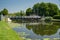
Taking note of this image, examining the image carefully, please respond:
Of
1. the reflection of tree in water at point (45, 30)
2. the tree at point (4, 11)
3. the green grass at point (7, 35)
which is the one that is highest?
the tree at point (4, 11)

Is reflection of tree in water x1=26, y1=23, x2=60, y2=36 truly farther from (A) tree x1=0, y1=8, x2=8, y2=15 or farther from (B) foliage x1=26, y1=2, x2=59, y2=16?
(A) tree x1=0, y1=8, x2=8, y2=15

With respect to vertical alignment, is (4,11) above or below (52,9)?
below

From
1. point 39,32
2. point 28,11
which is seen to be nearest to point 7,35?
point 39,32

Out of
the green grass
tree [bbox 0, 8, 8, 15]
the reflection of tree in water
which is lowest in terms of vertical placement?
the reflection of tree in water

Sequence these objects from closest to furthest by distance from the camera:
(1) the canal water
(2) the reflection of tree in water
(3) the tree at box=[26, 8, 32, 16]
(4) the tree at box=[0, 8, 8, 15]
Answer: (1) the canal water, (2) the reflection of tree in water, (3) the tree at box=[26, 8, 32, 16], (4) the tree at box=[0, 8, 8, 15]

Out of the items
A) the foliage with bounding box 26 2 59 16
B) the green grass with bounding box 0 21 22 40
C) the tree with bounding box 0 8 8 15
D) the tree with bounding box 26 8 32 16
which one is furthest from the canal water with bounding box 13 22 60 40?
the tree with bounding box 0 8 8 15

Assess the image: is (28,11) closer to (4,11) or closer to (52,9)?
(4,11)

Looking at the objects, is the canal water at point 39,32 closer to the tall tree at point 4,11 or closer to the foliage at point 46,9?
the foliage at point 46,9

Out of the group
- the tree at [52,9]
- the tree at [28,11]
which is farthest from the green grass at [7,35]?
the tree at [28,11]

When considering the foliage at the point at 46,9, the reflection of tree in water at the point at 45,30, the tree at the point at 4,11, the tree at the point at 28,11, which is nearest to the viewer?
the reflection of tree in water at the point at 45,30

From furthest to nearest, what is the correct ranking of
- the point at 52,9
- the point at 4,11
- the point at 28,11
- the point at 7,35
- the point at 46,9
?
1. the point at 4,11
2. the point at 28,11
3. the point at 52,9
4. the point at 46,9
5. the point at 7,35

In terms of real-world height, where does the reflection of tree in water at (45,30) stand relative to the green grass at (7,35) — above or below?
below

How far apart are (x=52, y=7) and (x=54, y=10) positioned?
1.80 m

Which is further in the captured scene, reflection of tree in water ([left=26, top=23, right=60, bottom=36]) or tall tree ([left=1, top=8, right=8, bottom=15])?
tall tree ([left=1, top=8, right=8, bottom=15])
